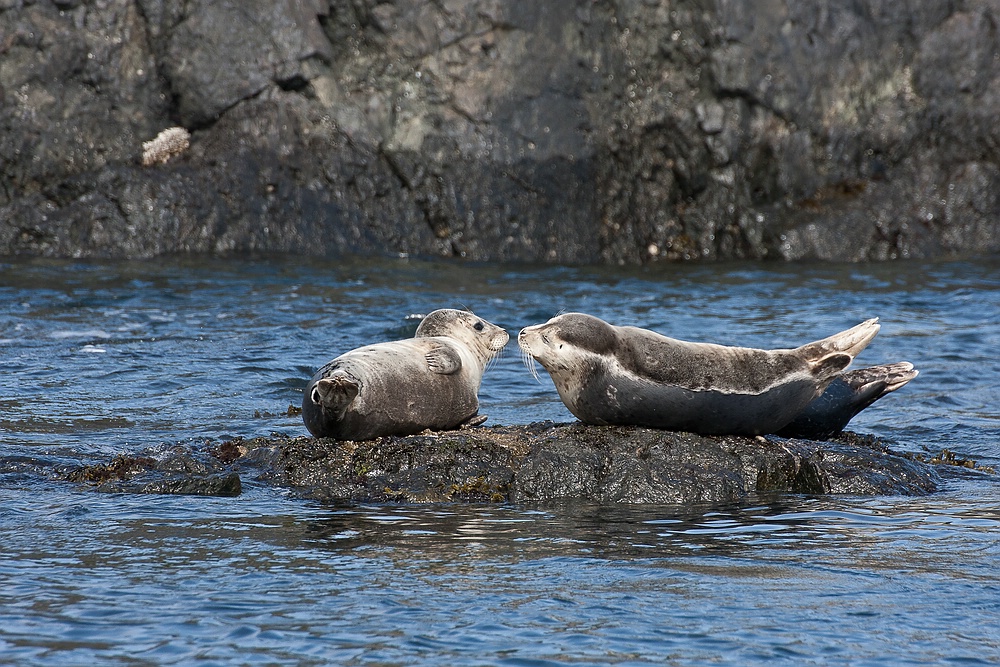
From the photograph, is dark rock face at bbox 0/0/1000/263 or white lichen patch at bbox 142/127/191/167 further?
white lichen patch at bbox 142/127/191/167

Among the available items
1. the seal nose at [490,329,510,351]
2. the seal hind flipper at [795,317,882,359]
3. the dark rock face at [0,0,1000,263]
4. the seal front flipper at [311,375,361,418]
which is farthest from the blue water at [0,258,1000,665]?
the dark rock face at [0,0,1000,263]

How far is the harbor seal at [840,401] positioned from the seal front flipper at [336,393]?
240 cm

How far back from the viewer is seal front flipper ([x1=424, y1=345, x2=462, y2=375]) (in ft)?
21.7

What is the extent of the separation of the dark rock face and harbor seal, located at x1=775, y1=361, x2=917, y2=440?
420 inches

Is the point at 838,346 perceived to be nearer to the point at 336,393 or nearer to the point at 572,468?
the point at 572,468

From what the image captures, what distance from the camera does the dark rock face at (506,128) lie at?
16109mm

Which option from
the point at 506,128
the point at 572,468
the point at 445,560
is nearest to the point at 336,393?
the point at 572,468

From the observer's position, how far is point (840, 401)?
22.3 ft

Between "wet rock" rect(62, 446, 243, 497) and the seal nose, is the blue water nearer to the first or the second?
"wet rock" rect(62, 446, 243, 497)

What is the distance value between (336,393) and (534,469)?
3.50 ft

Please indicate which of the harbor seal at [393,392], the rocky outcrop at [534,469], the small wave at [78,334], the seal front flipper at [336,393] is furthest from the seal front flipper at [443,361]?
the small wave at [78,334]

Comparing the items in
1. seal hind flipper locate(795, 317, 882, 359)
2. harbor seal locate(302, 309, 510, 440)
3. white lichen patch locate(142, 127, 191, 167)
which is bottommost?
harbor seal locate(302, 309, 510, 440)

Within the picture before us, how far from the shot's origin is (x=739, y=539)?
5.23 meters

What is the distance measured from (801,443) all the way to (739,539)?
1.37 meters
